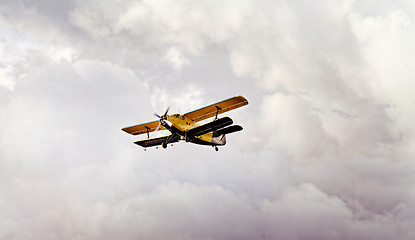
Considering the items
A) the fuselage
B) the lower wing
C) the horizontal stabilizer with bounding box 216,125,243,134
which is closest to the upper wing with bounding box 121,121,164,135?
the lower wing

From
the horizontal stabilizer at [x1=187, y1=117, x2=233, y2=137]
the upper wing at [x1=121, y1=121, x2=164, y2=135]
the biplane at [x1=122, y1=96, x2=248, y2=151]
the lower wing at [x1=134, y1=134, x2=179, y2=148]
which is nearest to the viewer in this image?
the horizontal stabilizer at [x1=187, y1=117, x2=233, y2=137]

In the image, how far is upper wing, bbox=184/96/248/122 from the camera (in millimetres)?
51094

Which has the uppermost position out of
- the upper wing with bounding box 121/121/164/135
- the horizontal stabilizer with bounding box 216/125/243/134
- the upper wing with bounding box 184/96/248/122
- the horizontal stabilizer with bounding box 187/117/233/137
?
the upper wing with bounding box 121/121/164/135

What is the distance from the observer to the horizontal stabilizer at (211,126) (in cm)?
4781

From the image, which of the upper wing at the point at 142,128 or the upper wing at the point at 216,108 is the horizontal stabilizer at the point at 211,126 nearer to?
the upper wing at the point at 216,108

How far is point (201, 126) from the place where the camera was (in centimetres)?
5044

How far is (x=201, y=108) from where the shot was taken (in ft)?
175

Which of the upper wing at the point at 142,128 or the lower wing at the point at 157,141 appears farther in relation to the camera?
the upper wing at the point at 142,128

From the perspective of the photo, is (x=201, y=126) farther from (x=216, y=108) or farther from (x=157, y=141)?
(x=157, y=141)

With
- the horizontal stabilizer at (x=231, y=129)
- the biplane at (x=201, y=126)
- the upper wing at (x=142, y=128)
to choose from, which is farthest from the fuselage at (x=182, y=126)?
the upper wing at (x=142, y=128)

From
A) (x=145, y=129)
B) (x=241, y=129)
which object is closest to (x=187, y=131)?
(x=241, y=129)

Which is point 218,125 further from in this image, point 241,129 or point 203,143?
point 203,143

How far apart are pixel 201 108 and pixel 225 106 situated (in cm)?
346

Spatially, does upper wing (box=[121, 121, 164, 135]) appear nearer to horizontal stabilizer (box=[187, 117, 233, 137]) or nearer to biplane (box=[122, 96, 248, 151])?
biplane (box=[122, 96, 248, 151])
